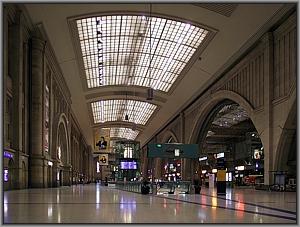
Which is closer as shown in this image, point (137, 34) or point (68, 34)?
point (68, 34)

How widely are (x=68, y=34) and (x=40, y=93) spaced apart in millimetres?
5891

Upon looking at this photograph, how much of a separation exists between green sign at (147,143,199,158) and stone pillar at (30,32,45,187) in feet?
33.1

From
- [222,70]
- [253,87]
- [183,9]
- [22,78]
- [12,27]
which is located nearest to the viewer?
[12,27]

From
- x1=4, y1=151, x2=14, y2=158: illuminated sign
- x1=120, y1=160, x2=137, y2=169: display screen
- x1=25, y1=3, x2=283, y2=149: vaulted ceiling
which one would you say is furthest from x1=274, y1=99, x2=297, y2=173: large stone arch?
x1=120, y1=160, x2=137, y2=169: display screen

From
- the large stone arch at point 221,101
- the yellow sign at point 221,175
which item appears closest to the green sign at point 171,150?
the yellow sign at point 221,175

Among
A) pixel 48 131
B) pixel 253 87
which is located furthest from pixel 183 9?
pixel 48 131

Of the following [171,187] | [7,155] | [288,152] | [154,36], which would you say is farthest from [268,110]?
[7,155]

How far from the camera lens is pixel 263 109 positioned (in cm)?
3150

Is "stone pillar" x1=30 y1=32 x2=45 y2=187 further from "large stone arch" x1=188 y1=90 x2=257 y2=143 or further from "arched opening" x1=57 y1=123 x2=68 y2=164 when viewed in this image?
"large stone arch" x1=188 y1=90 x2=257 y2=143

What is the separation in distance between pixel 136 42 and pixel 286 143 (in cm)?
1970

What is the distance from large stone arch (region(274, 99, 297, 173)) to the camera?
91.7 ft

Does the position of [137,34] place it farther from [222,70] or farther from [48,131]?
[48,131]

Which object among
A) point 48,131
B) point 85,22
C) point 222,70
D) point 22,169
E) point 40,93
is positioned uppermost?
point 85,22

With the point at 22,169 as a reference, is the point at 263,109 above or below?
above
